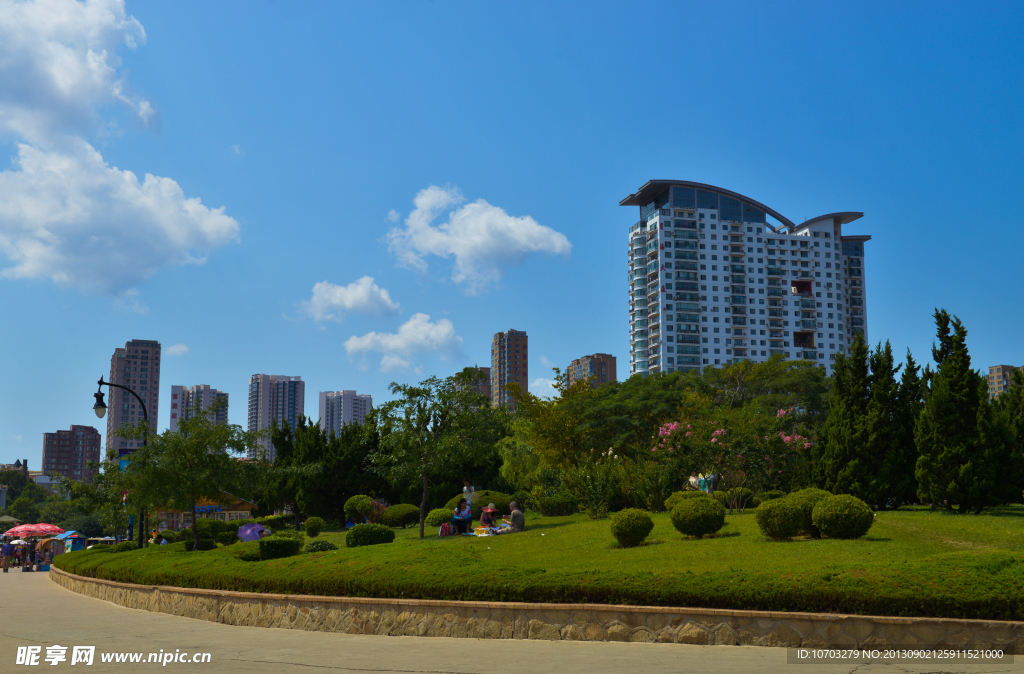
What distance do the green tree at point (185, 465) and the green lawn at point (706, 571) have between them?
4097mm

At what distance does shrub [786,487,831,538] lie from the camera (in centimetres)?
1656

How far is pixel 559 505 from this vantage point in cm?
3039

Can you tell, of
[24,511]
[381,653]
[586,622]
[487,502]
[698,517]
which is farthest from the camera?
[24,511]

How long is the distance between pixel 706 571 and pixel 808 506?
6152 mm

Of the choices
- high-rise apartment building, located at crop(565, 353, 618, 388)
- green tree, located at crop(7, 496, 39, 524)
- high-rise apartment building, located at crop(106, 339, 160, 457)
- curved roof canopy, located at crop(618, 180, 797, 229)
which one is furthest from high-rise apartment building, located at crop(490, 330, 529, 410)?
green tree, located at crop(7, 496, 39, 524)

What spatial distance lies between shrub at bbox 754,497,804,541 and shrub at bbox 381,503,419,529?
79.6 feet

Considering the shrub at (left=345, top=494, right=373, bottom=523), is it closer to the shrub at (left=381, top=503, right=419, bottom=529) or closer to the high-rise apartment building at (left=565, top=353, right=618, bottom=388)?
the shrub at (left=381, top=503, right=419, bottom=529)

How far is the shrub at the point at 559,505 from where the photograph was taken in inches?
1190

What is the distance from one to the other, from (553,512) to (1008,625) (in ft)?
73.3

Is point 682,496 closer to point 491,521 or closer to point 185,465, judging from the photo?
point 491,521

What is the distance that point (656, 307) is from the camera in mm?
139000

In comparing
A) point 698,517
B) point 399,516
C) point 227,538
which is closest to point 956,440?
point 698,517

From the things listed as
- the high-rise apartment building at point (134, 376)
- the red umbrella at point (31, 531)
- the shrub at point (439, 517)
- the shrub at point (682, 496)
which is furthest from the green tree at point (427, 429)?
the high-rise apartment building at point (134, 376)

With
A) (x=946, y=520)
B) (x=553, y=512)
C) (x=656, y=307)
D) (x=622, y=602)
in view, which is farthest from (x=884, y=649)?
(x=656, y=307)
